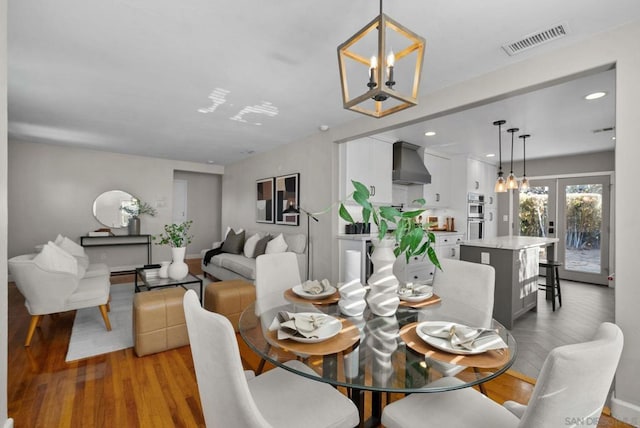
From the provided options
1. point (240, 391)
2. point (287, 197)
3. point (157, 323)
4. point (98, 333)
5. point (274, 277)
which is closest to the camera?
point (240, 391)

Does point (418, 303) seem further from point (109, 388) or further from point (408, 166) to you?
point (408, 166)

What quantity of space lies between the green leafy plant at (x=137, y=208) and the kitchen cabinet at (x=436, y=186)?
214 inches

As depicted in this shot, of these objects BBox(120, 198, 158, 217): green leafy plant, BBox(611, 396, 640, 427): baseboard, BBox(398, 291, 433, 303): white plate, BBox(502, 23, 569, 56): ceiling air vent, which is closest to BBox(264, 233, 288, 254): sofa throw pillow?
BBox(398, 291, 433, 303): white plate

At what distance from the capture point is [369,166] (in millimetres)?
4586

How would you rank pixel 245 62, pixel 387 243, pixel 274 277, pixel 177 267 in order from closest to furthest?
pixel 387 243 < pixel 274 277 < pixel 245 62 < pixel 177 267

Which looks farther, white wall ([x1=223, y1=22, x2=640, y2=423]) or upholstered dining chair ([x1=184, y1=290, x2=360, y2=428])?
white wall ([x1=223, y1=22, x2=640, y2=423])

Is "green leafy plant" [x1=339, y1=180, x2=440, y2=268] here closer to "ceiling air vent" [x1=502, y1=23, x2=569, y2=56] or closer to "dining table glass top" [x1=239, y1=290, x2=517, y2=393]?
"dining table glass top" [x1=239, y1=290, x2=517, y2=393]

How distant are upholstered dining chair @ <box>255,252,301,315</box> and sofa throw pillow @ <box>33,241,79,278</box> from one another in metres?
1.99

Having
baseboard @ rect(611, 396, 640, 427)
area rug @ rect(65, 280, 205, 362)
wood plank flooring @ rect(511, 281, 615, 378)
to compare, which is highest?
baseboard @ rect(611, 396, 640, 427)

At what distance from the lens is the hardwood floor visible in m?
1.78

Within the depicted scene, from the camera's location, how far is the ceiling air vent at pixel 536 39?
192 centimetres

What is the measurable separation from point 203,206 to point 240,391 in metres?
7.83

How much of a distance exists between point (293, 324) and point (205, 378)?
0.42m

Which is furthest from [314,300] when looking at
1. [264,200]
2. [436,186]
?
[436,186]
